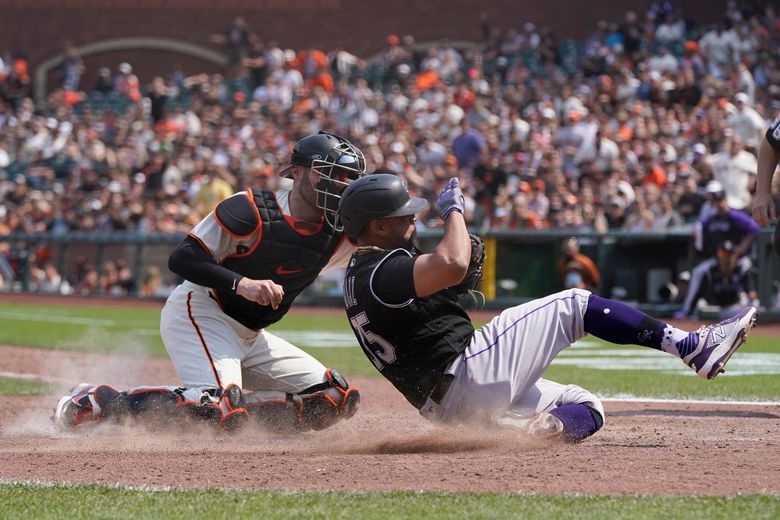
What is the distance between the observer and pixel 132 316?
55.2ft

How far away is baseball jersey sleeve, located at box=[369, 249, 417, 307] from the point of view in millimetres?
5023

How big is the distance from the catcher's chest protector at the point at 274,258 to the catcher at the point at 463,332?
2.78 ft

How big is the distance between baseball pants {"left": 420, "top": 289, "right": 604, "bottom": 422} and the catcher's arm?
496mm

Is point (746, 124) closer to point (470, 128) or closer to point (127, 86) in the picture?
point (470, 128)

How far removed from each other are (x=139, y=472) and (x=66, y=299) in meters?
17.0

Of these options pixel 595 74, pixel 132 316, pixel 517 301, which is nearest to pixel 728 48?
pixel 595 74

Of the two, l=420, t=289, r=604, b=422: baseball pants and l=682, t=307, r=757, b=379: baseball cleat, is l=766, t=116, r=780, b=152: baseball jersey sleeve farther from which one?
l=420, t=289, r=604, b=422: baseball pants

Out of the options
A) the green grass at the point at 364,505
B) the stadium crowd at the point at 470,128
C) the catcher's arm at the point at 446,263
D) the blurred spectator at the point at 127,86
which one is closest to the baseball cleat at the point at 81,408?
the green grass at the point at 364,505

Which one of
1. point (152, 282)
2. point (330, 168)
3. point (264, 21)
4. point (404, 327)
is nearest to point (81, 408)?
point (330, 168)

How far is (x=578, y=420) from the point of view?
5402 mm

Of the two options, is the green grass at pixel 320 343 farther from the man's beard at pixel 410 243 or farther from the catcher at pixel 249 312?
the man's beard at pixel 410 243

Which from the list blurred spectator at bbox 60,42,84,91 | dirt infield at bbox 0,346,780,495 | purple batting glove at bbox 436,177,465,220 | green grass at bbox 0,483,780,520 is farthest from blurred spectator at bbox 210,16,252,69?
green grass at bbox 0,483,780,520

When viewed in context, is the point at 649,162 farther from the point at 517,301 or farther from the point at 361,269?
the point at 361,269

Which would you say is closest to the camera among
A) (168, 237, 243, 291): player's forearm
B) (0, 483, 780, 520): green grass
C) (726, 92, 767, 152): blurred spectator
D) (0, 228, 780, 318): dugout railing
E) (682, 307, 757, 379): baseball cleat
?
(0, 483, 780, 520): green grass
